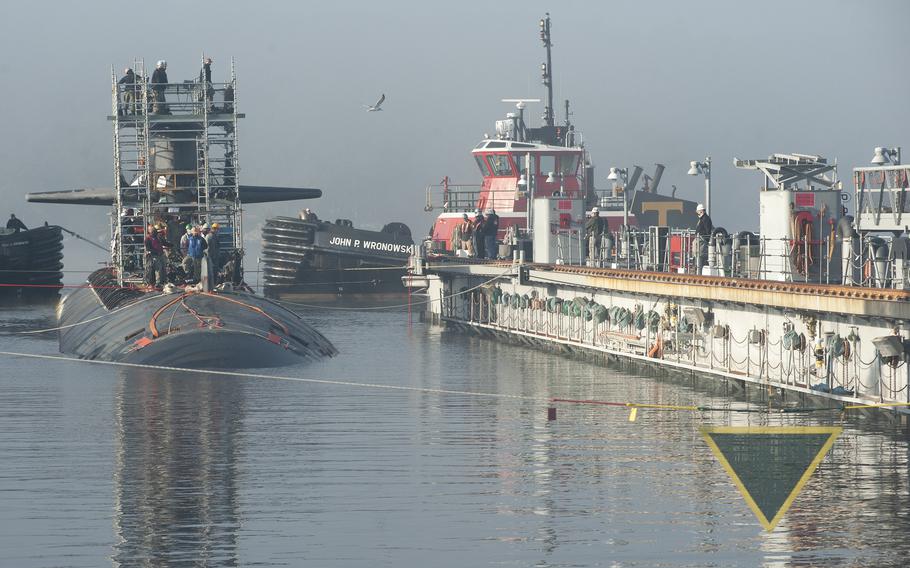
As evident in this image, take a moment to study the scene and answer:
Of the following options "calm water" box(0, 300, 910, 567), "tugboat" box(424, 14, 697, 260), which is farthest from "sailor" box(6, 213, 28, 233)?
"calm water" box(0, 300, 910, 567)

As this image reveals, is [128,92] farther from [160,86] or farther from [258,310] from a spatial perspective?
[258,310]

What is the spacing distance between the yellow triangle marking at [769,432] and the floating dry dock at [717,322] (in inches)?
37.6

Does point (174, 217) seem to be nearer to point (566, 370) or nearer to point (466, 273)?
point (466, 273)

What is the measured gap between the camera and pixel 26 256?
78.5 metres

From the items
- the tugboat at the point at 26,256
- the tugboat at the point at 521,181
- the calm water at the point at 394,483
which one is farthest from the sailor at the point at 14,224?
the calm water at the point at 394,483

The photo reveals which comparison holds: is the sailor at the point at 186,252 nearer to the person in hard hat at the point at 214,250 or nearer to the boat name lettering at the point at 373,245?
the person in hard hat at the point at 214,250

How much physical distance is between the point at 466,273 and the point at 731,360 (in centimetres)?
2059

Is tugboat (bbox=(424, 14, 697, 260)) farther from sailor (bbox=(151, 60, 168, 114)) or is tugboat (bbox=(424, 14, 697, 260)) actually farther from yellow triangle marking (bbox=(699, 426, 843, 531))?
yellow triangle marking (bbox=(699, 426, 843, 531))

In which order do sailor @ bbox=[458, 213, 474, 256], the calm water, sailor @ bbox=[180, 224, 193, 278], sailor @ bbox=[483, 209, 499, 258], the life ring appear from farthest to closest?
sailor @ bbox=[458, 213, 474, 256]
sailor @ bbox=[483, 209, 499, 258]
sailor @ bbox=[180, 224, 193, 278]
the life ring
the calm water

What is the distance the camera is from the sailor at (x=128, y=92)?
49.6 metres

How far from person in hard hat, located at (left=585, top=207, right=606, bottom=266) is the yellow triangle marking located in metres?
18.1

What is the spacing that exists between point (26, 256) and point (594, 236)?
42.2m

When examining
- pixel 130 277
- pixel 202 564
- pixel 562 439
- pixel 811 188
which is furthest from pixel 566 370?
pixel 202 564

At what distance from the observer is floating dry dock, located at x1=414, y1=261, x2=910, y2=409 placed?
27.1m
